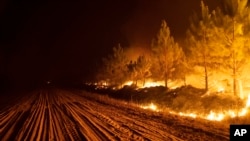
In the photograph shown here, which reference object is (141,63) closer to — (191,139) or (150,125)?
(150,125)

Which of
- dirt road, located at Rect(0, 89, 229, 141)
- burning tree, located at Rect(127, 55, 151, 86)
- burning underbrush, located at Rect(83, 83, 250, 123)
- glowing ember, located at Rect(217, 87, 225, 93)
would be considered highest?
burning tree, located at Rect(127, 55, 151, 86)

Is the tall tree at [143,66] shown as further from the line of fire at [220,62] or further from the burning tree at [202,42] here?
the burning tree at [202,42]

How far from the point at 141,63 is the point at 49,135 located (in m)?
41.5

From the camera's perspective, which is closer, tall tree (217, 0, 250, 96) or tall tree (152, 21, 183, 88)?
tall tree (217, 0, 250, 96)

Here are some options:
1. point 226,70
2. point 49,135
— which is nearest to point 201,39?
point 226,70

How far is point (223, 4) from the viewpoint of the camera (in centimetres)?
3344

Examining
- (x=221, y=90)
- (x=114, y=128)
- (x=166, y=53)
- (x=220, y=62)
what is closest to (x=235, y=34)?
(x=220, y=62)

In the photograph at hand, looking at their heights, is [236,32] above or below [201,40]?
below

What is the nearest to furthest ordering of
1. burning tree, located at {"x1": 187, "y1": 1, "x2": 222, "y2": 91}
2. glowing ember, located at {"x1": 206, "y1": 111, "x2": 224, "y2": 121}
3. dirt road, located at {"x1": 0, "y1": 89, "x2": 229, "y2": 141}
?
dirt road, located at {"x1": 0, "y1": 89, "x2": 229, "y2": 141}, glowing ember, located at {"x1": 206, "y1": 111, "x2": 224, "y2": 121}, burning tree, located at {"x1": 187, "y1": 1, "x2": 222, "y2": 91}

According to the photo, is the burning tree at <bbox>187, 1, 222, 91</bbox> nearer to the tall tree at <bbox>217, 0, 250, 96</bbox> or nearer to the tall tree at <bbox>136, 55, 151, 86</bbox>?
the tall tree at <bbox>217, 0, 250, 96</bbox>

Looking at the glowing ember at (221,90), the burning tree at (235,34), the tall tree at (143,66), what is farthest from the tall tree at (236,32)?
the tall tree at (143,66)

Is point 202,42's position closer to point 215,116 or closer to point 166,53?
point 166,53

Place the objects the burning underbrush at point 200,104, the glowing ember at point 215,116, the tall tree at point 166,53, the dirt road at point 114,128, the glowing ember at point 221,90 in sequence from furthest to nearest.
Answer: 1. the tall tree at point 166,53
2. the glowing ember at point 221,90
3. the burning underbrush at point 200,104
4. the glowing ember at point 215,116
5. the dirt road at point 114,128

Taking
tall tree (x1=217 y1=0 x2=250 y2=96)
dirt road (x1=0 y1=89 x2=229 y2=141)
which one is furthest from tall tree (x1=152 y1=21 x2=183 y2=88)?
dirt road (x1=0 y1=89 x2=229 y2=141)
